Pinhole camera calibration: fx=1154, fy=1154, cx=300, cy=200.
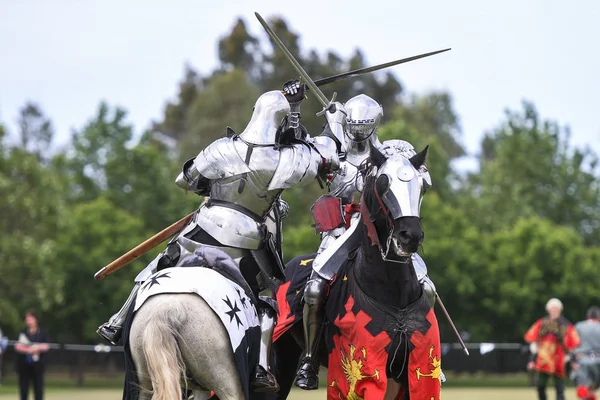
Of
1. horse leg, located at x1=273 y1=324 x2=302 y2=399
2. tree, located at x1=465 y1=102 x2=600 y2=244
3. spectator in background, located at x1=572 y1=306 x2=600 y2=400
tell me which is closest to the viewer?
horse leg, located at x1=273 y1=324 x2=302 y2=399

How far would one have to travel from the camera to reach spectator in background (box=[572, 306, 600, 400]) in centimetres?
2053

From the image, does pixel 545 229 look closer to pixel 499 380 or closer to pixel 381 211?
pixel 499 380

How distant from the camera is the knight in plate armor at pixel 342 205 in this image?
9.37 meters

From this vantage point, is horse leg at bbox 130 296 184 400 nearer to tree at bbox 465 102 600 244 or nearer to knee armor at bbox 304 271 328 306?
knee armor at bbox 304 271 328 306

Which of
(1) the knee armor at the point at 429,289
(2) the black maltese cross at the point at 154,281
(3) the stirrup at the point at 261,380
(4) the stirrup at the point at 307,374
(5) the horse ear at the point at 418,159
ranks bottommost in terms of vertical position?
(4) the stirrup at the point at 307,374

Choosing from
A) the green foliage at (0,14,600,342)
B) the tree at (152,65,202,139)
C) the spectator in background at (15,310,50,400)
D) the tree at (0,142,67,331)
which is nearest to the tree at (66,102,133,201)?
the green foliage at (0,14,600,342)

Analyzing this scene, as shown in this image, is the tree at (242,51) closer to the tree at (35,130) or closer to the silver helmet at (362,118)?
the tree at (35,130)

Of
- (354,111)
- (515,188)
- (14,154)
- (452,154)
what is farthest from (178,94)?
(354,111)

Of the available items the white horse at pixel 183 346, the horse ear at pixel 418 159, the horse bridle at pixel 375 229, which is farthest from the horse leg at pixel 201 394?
the horse ear at pixel 418 159

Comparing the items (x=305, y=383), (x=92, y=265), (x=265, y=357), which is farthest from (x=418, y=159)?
(x=92, y=265)

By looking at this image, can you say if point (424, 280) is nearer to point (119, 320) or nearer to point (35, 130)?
point (119, 320)

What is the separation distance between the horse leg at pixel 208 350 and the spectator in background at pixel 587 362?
13885 mm

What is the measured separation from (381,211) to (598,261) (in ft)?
107

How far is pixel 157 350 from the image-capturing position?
738 cm
